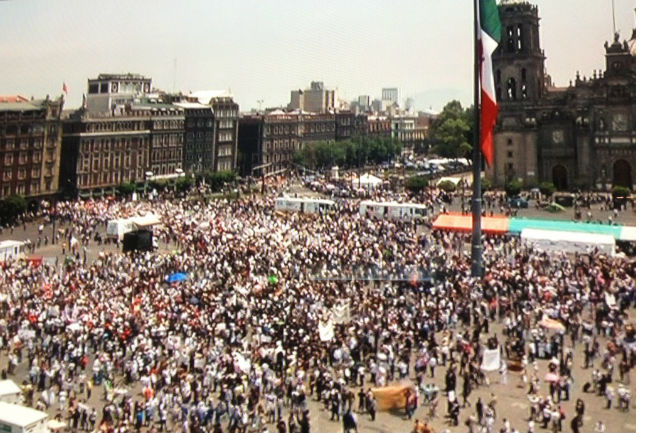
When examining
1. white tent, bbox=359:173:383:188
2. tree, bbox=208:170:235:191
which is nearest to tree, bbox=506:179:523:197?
white tent, bbox=359:173:383:188

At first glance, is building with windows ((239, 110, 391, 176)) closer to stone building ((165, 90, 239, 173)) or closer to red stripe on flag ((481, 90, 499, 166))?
stone building ((165, 90, 239, 173))

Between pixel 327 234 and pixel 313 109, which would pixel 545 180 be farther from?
pixel 313 109

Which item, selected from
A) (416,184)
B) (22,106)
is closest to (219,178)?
(22,106)

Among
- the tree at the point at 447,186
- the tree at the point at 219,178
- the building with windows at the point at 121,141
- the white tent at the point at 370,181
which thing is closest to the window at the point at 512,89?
the tree at the point at 447,186

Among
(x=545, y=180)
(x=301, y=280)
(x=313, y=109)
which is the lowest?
(x=301, y=280)

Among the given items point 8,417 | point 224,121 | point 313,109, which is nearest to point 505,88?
point 313,109

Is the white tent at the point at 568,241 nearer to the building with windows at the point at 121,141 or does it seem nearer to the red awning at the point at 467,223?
the red awning at the point at 467,223

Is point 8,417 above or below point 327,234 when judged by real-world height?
below

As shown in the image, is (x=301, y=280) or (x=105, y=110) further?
(x=105, y=110)
